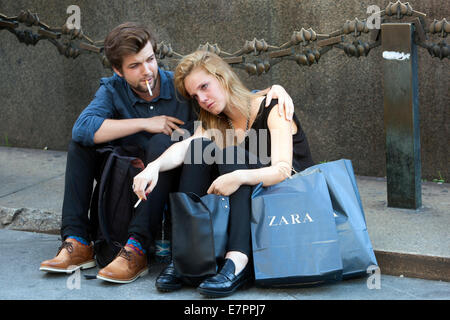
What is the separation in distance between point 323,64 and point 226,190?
1.88m

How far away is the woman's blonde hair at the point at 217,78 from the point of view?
323 cm

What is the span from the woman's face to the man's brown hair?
330 mm

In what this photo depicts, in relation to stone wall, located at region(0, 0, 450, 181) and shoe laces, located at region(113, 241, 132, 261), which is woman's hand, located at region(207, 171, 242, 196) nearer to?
shoe laces, located at region(113, 241, 132, 261)

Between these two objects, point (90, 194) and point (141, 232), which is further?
point (90, 194)

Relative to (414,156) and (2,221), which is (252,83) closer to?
(414,156)

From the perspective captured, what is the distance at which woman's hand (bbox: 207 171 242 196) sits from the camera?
3.01m

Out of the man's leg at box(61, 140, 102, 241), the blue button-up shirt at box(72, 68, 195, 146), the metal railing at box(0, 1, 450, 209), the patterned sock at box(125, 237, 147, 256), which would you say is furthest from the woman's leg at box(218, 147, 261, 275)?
the metal railing at box(0, 1, 450, 209)

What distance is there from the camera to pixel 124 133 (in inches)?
134

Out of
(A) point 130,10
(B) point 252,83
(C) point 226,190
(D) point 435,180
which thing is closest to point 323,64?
(B) point 252,83

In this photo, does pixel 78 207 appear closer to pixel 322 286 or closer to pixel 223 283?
pixel 223 283

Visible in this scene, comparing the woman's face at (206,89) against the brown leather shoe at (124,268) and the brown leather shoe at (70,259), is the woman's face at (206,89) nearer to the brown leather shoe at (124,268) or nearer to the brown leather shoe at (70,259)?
the brown leather shoe at (124,268)

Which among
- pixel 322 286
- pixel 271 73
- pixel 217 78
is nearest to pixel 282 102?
pixel 217 78

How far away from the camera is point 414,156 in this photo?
11.9 ft

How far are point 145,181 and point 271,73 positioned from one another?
6.53 ft
